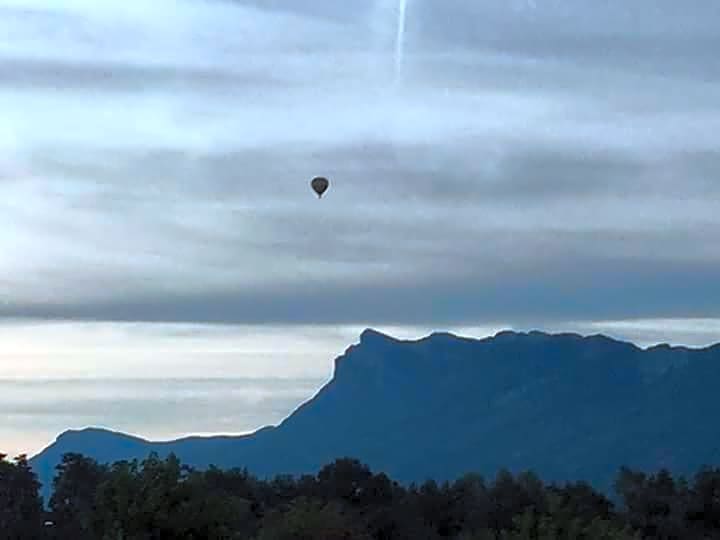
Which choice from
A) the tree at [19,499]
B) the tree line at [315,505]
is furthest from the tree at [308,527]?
the tree at [19,499]

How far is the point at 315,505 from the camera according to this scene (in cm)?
6994

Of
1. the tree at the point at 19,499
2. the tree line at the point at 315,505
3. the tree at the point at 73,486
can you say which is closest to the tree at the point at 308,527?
the tree line at the point at 315,505

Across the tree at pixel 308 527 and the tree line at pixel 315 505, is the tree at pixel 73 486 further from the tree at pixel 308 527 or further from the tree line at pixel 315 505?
the tree at pixel 308 527

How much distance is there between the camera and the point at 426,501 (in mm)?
102500

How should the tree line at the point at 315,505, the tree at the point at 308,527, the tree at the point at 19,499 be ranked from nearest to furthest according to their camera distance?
1. the tree line at the point at 315,505
2. the tree at the point at 308,527
3. the tree at the point at 19,499

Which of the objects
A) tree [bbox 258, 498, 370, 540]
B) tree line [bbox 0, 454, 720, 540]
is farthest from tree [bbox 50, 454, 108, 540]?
tree [bbox 258, 498, 370, 540]

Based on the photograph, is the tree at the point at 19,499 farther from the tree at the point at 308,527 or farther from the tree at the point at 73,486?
the tree at the point at 308,527

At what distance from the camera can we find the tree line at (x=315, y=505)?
54594 mm

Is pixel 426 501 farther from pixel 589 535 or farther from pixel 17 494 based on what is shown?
pixel 589 535

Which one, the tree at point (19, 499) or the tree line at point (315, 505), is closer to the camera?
the tree line at point (315, 505)

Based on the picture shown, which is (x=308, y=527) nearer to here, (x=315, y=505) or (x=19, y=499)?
(x=315, y=505)

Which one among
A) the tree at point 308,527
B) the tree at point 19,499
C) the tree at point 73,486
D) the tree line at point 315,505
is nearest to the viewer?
the tree line at point 315,505

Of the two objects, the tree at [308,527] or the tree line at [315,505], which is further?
the tree at [308,527]

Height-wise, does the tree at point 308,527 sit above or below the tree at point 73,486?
below
